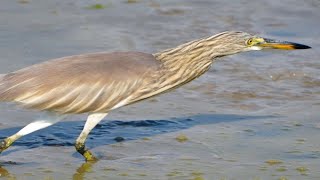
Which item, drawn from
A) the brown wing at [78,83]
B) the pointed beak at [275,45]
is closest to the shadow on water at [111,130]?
the brown wing at [78,83]

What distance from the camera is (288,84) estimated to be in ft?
34.3

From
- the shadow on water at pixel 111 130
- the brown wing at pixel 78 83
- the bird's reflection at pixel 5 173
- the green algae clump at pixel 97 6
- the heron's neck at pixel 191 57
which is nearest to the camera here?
the bird's reflection at pixel 5 173

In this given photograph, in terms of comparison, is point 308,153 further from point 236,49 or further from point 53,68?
point 53,68

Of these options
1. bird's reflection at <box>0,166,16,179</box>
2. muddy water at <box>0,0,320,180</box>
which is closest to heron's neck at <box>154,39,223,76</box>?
muddy water at <box>0,0,320,180</box>

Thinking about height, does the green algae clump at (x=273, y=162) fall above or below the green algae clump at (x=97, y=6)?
below

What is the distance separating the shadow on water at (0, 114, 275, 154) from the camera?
8.70 meters

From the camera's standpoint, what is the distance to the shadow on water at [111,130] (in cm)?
870

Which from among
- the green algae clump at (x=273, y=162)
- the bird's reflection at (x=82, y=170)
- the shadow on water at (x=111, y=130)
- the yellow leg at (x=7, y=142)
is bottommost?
the bird's reflection at (x=82, y=170)

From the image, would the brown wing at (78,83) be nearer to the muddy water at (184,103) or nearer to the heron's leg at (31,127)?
the heron's leg at (31,127)

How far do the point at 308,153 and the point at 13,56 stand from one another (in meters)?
3.54

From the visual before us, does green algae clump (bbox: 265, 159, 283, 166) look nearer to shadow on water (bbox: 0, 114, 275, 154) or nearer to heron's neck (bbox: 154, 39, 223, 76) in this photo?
heron's neck (bbox: 154, 39, 223, 76)

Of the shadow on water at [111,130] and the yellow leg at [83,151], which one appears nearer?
the yellow leg at [83,151]

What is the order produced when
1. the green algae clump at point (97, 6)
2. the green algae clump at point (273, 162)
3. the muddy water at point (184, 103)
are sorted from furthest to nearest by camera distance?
1. the green algae clump at point (97, 6)
2. the green algae clump at point (273, 162)
3. the muddy water at point (184, 103)

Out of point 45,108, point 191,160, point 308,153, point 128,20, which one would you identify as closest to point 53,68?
point 45,108
